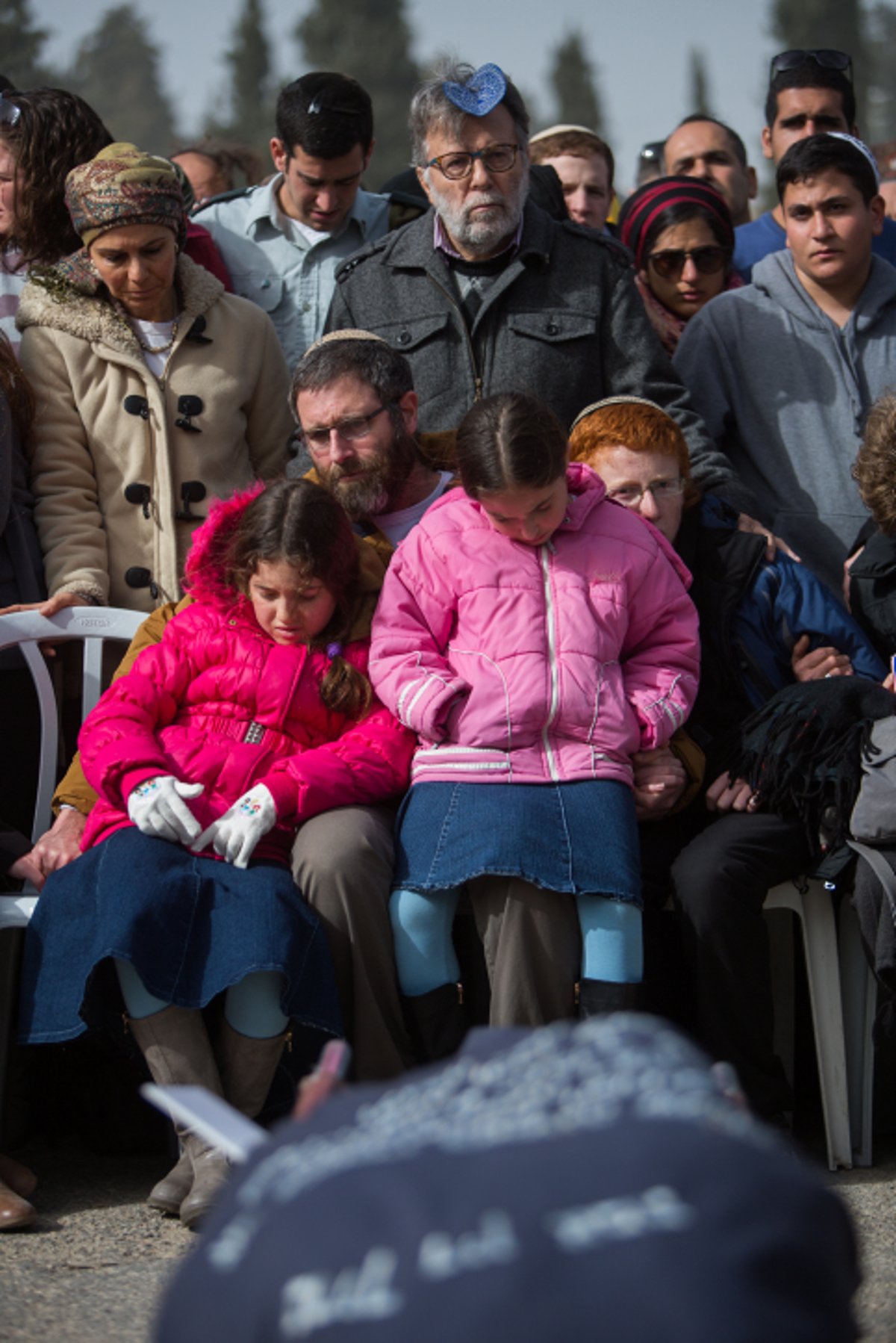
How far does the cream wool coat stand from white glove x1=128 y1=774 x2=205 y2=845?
0.90 m

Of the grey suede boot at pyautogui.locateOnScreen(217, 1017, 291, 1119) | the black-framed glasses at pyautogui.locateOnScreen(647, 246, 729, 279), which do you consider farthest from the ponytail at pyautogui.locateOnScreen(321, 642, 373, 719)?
the black-framed glasses at pyautogui.locateOnScreen(647, 246, 729, 279)

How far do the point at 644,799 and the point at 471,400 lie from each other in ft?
4.25

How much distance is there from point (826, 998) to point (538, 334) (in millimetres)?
1812

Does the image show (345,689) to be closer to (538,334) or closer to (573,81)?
(538,334)

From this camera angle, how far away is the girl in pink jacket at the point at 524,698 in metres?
2.94

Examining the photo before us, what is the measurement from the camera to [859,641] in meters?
3.47

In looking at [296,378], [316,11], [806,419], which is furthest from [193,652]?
[316,11]

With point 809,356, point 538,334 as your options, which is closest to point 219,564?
point 538,334

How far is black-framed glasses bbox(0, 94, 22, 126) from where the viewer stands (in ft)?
13.5

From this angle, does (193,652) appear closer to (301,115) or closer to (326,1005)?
(326,1005)

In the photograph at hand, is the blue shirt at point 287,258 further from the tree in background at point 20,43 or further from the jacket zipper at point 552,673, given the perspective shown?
the tree in background at point 20,43

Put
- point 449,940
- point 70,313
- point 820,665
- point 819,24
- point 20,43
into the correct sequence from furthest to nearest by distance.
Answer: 1. point 819,24
2. point 20,43
3. point 70,313
4. point 820,665
5. point 449,940

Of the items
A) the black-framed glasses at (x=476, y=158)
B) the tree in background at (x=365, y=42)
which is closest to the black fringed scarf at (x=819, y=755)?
the black-framed glasses at (x=476, y=158)

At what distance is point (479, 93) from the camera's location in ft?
12.9
